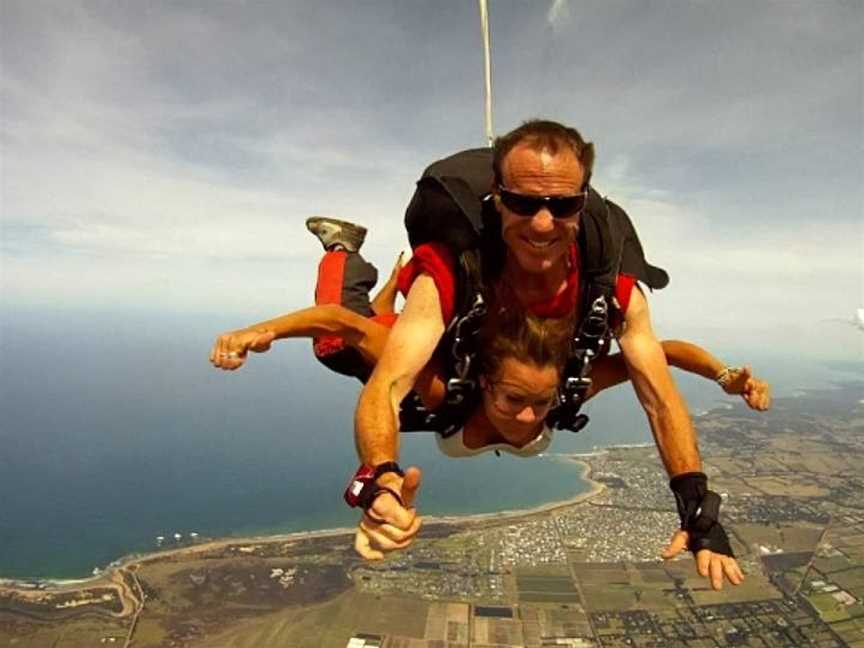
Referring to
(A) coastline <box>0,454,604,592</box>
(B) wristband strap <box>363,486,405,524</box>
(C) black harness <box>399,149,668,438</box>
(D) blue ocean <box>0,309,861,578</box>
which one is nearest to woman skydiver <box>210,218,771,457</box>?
(C) black harness <box>399,149,668,438</box>

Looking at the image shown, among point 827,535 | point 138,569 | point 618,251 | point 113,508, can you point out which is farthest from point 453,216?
point 113,508

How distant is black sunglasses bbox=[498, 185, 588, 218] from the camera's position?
264 cm

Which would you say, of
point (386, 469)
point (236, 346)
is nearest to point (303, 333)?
point (236, 346)

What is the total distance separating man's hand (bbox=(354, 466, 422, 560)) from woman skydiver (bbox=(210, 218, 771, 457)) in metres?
0.85

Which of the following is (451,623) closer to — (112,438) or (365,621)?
(365,621)

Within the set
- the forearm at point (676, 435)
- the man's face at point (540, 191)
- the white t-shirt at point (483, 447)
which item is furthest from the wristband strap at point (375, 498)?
the white t-shirt at point (483, 447)

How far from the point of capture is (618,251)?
309 cm

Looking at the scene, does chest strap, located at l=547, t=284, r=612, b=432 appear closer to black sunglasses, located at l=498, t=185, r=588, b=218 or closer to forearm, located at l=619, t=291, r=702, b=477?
forearm, located at l=619, t=291, r=702, b=477

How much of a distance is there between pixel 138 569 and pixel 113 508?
24353mm

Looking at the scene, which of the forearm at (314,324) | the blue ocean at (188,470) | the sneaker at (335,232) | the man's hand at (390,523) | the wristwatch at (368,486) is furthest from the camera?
the blue ocean at (188,470)

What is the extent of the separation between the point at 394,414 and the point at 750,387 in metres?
2.39

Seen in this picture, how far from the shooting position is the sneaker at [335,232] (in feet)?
14.1

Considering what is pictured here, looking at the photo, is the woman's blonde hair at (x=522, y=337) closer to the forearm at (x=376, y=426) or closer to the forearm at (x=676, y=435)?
the forearm at (x=676, y=435)

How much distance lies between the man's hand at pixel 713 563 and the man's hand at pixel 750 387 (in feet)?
3.46
